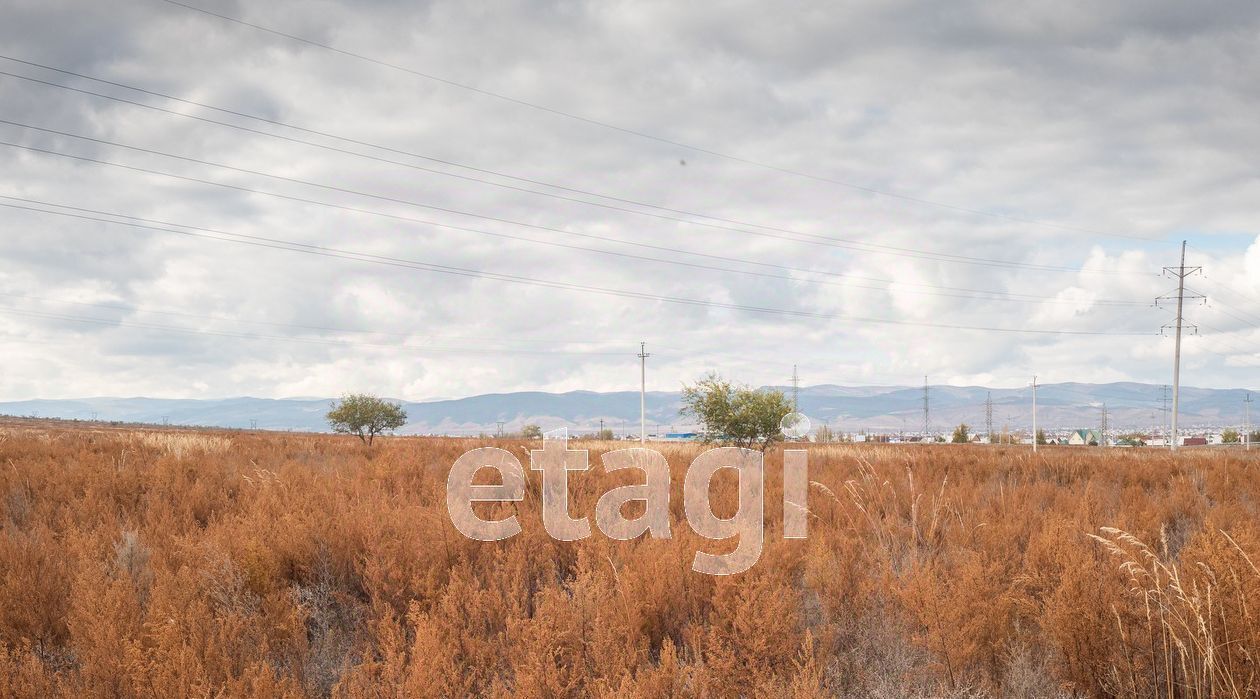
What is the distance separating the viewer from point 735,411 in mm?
28250

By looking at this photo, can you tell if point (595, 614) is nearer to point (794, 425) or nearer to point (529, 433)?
point (794, 425)

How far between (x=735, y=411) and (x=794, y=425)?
2419mm

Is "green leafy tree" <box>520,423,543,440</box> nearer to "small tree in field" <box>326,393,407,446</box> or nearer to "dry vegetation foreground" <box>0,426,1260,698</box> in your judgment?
"small tree in field" <box>326,393,407,446</box>

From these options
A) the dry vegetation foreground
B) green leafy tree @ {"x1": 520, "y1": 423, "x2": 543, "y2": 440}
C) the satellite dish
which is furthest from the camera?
green leafy tree @ {"x1": 520, "y1": 423, "x2": 543, "y2": 440}

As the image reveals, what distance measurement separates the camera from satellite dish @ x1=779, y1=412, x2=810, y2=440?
26237 millimetres

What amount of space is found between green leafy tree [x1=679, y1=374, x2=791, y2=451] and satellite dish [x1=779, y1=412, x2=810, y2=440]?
56 cm

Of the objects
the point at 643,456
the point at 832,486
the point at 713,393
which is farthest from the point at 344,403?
the point at 832,486

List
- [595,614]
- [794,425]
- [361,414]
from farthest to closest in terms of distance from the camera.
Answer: [361,414] < [794,425] < [595,614]

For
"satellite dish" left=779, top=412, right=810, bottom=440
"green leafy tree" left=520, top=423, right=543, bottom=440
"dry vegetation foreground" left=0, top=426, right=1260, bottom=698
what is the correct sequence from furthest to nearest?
1. "green leafy tree" left=520, top=423, right=543, bottom=440
2. "satellite dish" left=779, top=412, right=810, bottom=440
3. "dry vegetation foreground" left=0, top=426, right=1260, bottom=698

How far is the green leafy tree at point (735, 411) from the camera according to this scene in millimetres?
28052

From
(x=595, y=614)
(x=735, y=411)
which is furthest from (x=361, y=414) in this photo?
(x=595, y=614)

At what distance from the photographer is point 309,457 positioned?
59.7 ft

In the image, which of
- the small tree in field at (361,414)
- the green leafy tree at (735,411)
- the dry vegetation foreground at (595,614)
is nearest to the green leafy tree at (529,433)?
the small tree in field at (361,414)

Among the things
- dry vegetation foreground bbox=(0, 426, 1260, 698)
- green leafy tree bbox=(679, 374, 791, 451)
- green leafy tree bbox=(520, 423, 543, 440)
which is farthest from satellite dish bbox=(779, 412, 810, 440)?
green leafy tree bbox=(520, 423, 543, 440)
